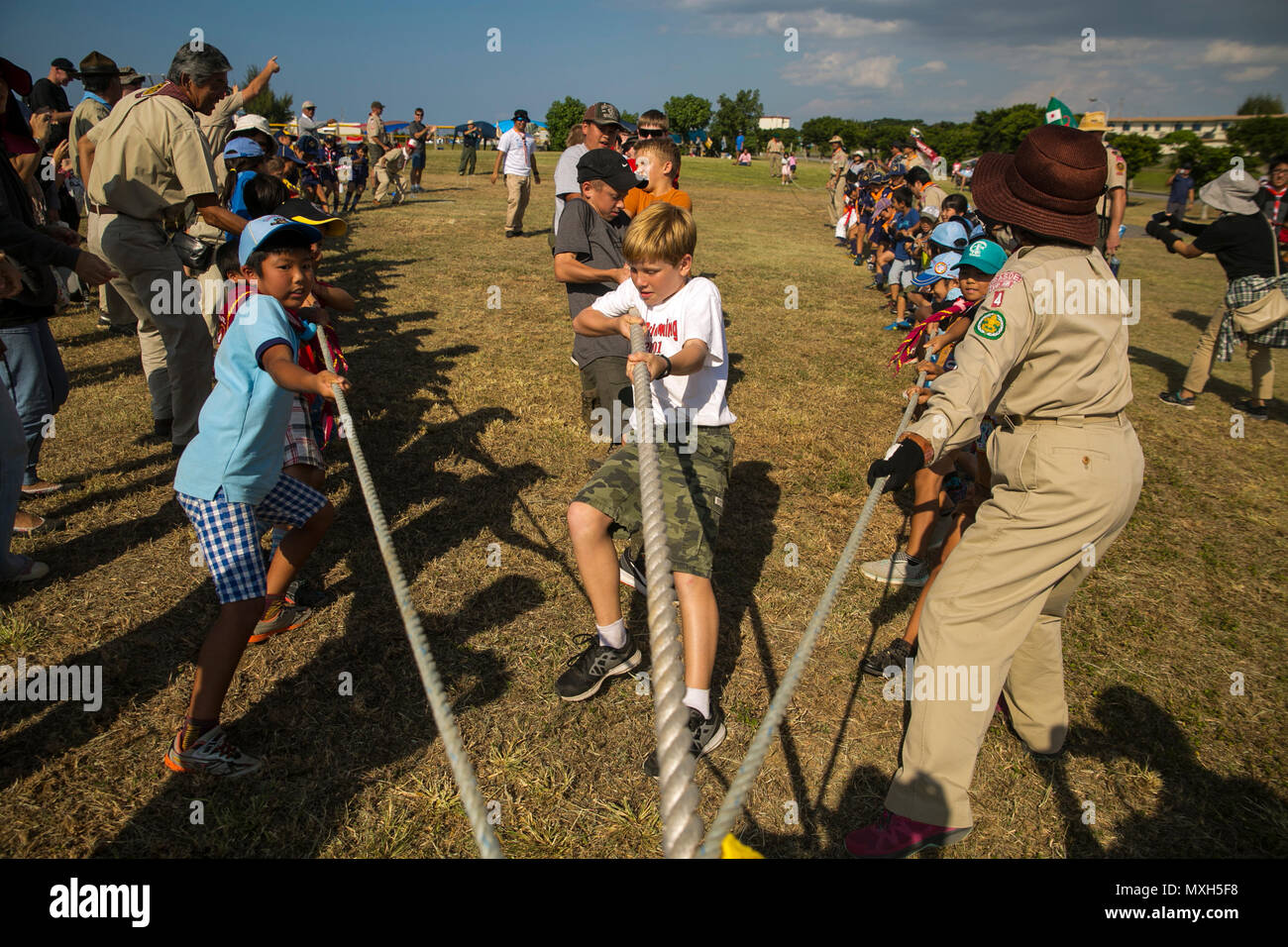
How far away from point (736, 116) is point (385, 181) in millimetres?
84327

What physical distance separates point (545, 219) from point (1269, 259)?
17.7 metres

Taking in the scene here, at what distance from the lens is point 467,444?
663 cm

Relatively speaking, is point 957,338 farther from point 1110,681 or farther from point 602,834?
point 602,834

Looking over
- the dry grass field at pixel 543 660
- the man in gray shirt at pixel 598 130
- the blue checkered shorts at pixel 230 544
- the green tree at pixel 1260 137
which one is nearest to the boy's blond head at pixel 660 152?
the man in gray shirt at pixel 598 130

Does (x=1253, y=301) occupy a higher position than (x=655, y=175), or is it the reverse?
(x=655, y=175)

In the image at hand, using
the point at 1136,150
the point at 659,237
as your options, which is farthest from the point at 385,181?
the point at 1136,150

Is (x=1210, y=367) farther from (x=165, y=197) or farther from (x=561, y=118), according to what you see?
(x=561, y=118)

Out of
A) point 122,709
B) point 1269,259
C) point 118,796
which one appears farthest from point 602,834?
point 1269,259

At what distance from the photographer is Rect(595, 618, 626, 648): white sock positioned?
3.67 meters

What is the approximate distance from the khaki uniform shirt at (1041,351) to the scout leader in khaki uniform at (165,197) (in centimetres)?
530

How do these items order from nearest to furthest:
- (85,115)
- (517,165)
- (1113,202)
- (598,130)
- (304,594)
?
1. (304,594)
2. (598,130)
3. (85,115)
4. (1113,202)
5. (517,165)

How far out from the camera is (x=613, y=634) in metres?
3.67

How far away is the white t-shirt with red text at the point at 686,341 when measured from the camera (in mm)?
3570

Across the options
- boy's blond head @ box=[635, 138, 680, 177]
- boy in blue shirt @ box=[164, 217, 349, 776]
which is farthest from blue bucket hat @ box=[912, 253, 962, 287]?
boy in blue shirt @ box=[164, 217, 349, 776]
